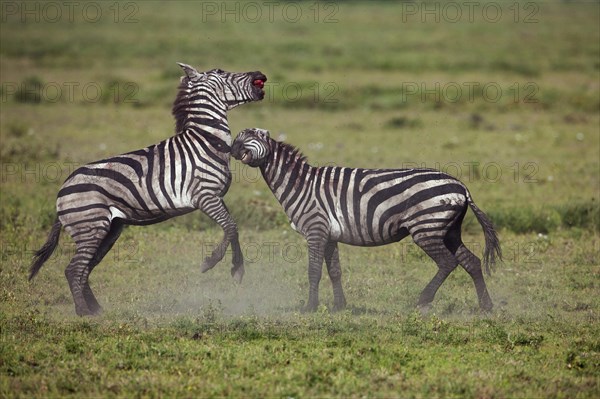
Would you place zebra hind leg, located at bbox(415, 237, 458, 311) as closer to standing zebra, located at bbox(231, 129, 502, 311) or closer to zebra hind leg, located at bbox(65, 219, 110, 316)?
standing zebra, located at bbox(231, 129, 502, 311)

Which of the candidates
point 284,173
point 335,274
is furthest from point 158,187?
point 335,274

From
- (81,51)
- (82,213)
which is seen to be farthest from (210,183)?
(81,51)

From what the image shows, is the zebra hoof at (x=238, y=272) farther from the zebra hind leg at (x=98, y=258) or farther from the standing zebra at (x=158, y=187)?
the zebra hind leg at (x=98, y=258)

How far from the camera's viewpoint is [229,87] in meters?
10.6

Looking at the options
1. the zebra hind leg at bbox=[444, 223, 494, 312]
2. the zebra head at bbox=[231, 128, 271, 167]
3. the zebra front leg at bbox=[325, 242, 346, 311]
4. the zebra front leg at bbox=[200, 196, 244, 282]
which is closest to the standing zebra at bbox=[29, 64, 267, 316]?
the zebra front leg at bbox=[200, 196, 244, 282]

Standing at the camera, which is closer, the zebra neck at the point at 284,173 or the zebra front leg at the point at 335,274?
the zebra neck at the point at 284,173

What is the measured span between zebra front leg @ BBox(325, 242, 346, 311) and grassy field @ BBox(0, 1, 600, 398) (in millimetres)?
256

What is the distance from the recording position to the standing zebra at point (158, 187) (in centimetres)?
1003

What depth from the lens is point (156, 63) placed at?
32.5 metres

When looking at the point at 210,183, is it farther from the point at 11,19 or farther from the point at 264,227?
the point at 11,19

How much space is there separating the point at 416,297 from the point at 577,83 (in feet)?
63.0

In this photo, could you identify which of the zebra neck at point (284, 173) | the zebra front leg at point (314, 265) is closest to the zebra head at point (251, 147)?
the zebra neck at point (284, 173)

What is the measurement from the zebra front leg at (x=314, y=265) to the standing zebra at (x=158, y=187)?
84 centimetres

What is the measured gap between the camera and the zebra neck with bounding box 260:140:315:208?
10.4 metres
